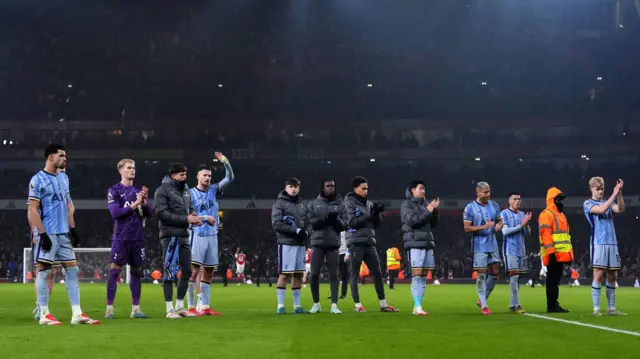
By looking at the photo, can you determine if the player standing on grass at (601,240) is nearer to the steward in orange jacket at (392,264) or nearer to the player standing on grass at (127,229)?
the player standing on grass at (127,229)

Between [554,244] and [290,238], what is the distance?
4655mm

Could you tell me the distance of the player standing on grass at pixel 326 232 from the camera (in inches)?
617

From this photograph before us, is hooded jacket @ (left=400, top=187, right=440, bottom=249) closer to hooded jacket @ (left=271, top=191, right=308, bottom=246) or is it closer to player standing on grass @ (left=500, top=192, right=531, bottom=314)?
hooded jacket @ (left=271, top=191, right=308, bottom=246)

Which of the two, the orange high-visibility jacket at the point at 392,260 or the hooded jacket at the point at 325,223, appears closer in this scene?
the hooded jacket at the point at 325,223

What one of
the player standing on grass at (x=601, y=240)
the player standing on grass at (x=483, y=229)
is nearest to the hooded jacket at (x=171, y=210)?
the player standing on grass at (x=483, y=229)

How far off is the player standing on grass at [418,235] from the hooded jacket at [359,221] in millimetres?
1081

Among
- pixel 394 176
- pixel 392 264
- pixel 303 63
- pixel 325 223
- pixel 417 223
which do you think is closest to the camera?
pixel 417 223

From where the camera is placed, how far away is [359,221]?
16.0 metres

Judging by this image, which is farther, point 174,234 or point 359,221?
point 359,221

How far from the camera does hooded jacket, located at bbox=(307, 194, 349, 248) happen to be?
51.5 feet

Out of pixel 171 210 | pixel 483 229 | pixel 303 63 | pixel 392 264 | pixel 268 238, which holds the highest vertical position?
pixel 303 63

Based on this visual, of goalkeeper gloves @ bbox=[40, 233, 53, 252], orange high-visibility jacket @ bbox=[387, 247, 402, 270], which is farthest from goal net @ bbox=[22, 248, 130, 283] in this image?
goalkeeper gloves @ bbox=[40, 233, 53, 252]

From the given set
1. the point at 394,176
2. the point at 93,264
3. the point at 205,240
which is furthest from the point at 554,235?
the point at 394,176

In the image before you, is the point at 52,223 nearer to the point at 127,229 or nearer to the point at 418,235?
the point at 127,229
